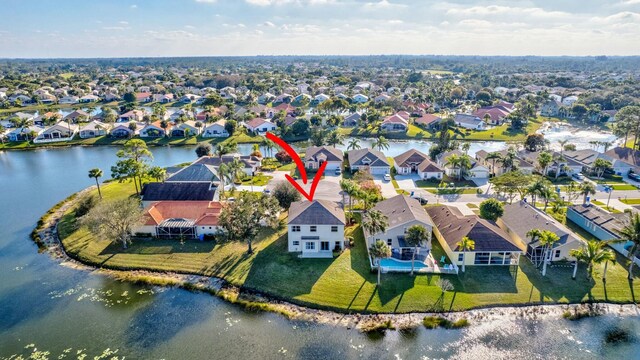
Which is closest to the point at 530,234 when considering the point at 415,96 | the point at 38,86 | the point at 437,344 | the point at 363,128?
the point at 437,344

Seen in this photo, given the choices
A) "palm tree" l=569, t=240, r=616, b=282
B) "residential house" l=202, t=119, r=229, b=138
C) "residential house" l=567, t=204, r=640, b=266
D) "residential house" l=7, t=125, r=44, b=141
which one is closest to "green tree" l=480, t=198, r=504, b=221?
"palm tree" l=569, t=240, r=616, b=282

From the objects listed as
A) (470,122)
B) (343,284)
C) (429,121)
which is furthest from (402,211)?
(470,122)

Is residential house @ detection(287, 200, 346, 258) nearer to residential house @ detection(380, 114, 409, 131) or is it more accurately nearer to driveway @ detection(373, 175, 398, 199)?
A: driveway @ detection(373, 175, 398, 199)

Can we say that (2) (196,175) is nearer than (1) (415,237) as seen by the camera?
No

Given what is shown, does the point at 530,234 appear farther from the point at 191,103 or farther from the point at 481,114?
the point at 191,103

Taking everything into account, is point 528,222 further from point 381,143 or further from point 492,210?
point 381,143

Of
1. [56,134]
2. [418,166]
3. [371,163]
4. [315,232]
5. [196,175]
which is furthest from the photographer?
[56,134]
